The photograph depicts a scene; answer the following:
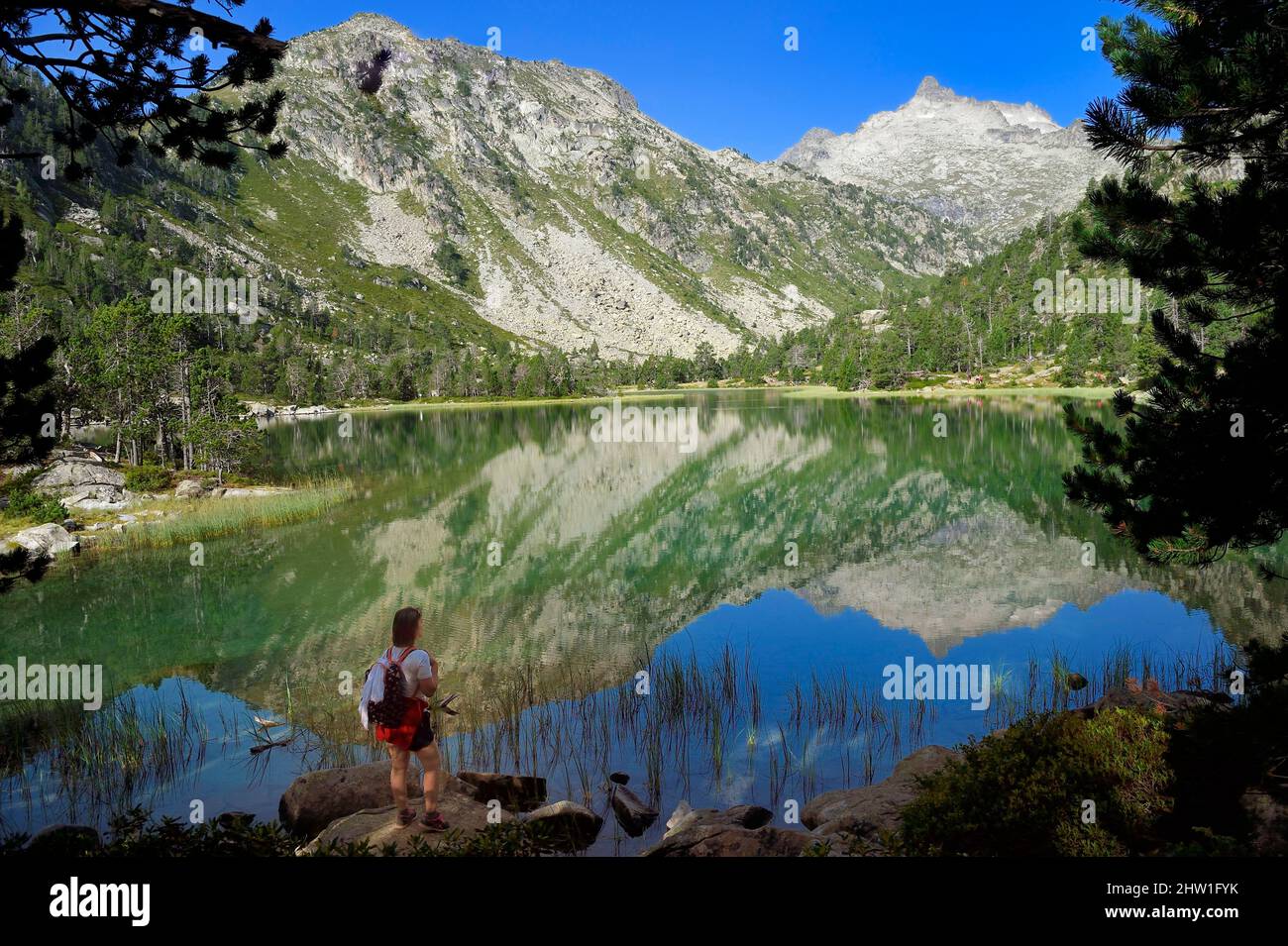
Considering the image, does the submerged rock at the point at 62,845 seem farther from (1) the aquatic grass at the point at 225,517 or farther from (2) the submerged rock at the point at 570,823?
(1) the aquatic grass at the point at 225,517

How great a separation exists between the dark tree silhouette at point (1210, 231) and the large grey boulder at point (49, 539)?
36.9 metres

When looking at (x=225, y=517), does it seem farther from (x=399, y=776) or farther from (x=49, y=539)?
(x=399, y=776)

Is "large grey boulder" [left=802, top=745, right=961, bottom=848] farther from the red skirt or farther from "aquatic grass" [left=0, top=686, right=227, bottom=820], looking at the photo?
"aquatic grass" [left=0, top=686, right=227, bottom=820]

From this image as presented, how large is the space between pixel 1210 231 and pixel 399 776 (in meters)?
11.8

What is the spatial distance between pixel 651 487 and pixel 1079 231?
3666cm

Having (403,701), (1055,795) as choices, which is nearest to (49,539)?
(403,701)

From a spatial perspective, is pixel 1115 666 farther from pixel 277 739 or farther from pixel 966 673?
pixel 277 739

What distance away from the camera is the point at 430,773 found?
9.12m

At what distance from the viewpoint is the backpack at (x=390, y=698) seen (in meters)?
8.64

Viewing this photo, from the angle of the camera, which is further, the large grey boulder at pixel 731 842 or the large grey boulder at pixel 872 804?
the large grey boulder at pixel 872 804

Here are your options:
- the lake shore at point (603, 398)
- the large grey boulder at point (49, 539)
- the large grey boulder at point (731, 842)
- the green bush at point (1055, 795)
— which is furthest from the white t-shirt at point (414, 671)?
the lake shore at point (603, 398)

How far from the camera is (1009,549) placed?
2836cm
